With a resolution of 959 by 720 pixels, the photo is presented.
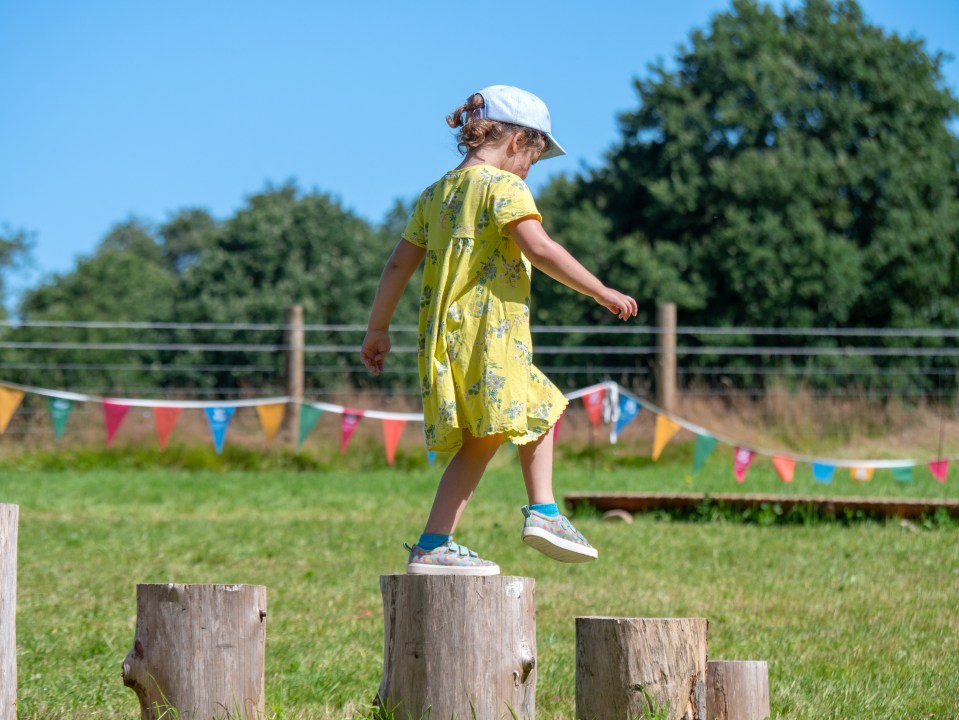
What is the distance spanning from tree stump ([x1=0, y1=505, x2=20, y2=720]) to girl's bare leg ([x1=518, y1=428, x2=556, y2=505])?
1.45 metres

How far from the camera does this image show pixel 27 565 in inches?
284

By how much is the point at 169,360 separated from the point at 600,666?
21.9m

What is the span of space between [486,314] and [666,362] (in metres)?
11.3

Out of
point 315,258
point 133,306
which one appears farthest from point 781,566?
point 133,306

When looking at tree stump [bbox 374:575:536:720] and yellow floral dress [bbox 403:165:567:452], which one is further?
yellow floral dress [bbox 403:165:567:452]

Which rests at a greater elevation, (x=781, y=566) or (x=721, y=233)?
(x=721, y=233)

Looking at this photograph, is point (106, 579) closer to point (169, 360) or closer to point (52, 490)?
point (52, 490)

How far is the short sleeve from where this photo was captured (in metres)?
3.38

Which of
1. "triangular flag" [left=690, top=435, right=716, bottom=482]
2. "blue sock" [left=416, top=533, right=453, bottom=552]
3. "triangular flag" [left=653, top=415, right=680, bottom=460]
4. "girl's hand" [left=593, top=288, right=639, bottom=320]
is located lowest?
"blue sock" [left=416, top=533, right=453, bottom=552]

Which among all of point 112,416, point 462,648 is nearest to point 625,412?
point 112,416

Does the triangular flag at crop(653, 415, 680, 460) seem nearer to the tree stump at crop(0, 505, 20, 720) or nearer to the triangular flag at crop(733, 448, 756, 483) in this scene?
the triangular flag at crop(733, 448, 756, 483)

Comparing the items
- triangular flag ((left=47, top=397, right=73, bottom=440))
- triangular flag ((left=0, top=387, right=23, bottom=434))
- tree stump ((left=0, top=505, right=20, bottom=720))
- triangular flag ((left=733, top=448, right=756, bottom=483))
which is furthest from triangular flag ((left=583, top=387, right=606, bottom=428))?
tree stump ((left=0, top=505, right=20, bottom=720))

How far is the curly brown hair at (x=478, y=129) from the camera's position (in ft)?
11.7

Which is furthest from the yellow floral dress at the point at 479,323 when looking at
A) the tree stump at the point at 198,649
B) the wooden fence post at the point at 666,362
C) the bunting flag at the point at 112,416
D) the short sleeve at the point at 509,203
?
the wooden fence post at the point at 666,362
